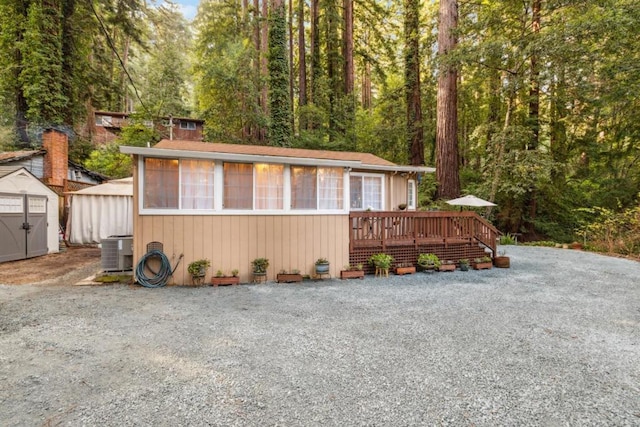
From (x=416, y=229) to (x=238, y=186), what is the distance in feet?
13.9

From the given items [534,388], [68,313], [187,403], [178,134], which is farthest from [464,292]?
[178,134]

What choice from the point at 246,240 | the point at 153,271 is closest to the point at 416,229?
the point at 246,240

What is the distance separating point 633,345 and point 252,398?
13.2 ft

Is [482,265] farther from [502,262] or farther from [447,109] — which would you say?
[447,109]

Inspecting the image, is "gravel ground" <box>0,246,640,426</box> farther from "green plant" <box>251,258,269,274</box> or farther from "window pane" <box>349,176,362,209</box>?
"window pane" <box>349,176,362,209</box>

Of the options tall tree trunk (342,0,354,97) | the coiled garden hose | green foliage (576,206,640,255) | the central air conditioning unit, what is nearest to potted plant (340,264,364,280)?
the coiled garden hose

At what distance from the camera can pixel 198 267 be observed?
5383 mm

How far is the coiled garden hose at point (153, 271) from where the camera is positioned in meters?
5.25

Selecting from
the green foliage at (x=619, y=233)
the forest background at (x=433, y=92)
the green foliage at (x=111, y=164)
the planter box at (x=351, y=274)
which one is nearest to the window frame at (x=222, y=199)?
the planter box at (x=351, y=274)

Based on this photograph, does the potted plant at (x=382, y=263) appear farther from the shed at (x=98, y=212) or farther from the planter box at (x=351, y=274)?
the shed at (x=98, y=212)

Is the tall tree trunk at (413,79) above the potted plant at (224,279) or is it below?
above

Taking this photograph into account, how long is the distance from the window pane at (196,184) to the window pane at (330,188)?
224cm

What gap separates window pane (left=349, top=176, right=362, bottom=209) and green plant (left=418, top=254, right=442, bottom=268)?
99.4 inches

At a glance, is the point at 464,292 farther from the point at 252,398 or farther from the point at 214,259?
the point at 214,259
